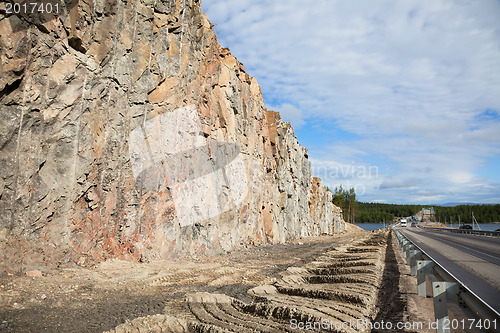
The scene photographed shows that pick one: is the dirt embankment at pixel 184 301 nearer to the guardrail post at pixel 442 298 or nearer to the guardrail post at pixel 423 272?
the guardrail post at pixel 423 272

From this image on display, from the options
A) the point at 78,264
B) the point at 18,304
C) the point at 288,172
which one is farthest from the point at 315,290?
the point at 288,172

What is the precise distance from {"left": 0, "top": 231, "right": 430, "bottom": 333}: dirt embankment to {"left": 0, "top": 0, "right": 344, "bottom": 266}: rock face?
188cm

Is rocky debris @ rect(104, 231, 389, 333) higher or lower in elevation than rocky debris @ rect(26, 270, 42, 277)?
lower

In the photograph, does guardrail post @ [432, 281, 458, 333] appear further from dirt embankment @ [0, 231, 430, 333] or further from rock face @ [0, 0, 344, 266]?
rock face @ [0, 0, 344, 266]

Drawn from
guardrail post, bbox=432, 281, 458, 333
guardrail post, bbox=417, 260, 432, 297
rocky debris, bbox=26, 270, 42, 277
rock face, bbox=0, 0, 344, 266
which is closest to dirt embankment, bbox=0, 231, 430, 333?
rocky debris, bbox=26, 270, 42, 277

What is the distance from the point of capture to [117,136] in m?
14.5

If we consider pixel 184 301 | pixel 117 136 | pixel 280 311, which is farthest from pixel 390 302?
pixel 117 136

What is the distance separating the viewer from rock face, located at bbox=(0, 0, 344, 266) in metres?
10.6

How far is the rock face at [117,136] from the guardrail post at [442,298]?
11202mm

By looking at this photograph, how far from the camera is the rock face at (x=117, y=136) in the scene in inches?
419

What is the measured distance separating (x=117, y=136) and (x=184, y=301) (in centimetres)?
897

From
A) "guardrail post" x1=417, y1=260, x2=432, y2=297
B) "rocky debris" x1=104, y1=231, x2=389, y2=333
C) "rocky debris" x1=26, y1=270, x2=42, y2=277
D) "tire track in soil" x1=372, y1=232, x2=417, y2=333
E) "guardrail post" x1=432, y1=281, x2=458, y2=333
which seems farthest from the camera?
"rocky debris" x1=26, y1=270, x2=42, y2=277

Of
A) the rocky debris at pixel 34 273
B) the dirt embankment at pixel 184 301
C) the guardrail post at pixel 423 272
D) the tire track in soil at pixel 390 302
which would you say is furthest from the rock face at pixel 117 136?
the guardrail post at pixel 423 272

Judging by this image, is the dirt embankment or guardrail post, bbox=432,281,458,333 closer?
guardrail post, bbox=432,281,458,333
